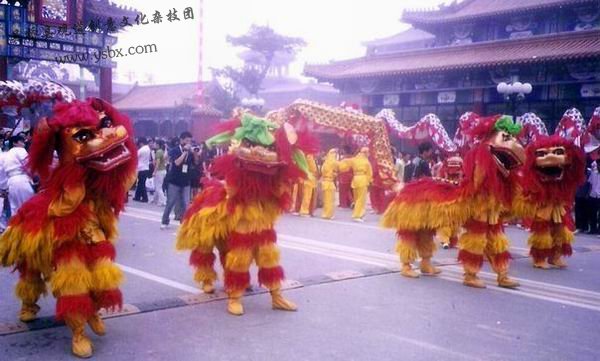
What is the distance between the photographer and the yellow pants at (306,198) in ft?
40.4

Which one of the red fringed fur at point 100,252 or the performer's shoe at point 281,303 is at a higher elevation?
the red fringed fur at point 100,252

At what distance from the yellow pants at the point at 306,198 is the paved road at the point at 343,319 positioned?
4948 millimetres

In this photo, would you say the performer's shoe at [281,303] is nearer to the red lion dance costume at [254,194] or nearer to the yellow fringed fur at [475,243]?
the red lion dance costume at [254,194]

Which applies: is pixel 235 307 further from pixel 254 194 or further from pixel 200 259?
pixel 254 194

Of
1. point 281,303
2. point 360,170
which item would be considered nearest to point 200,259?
point 281,303

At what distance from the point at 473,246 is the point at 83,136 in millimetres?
3992

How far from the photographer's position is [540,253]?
7133 millimetres

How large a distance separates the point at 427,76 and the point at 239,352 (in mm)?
17834

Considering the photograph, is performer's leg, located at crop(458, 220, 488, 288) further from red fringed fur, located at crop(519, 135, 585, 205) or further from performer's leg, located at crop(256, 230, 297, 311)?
performer's leg, located at crop(256, 230, 297, 311)

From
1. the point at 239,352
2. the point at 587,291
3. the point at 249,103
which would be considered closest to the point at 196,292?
the point at 239,352

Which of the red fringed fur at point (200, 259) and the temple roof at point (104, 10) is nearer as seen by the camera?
the red fringed fur at point (200, 259)

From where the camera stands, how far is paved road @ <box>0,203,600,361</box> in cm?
396

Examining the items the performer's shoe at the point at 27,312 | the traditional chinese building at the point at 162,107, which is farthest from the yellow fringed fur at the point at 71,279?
the traditional chinese building at the point at 162,107

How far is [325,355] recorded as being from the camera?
3871mm
